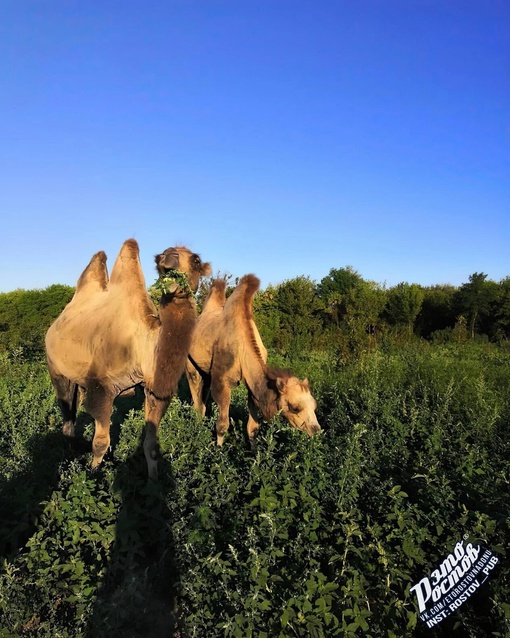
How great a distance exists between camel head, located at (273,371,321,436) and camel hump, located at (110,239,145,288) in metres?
2.17

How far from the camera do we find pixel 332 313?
831 inches

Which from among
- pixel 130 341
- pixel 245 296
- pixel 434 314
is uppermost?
pixel 434 314

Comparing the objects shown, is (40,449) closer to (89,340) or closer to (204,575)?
(89,340)

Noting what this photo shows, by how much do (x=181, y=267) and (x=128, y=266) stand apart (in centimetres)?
113

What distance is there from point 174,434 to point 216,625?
2.98 m

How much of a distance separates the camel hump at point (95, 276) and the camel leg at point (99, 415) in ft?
6.36

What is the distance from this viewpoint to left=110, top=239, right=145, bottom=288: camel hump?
18.6 ft

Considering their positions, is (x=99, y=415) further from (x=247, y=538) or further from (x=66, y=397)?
(x=247, y=538)

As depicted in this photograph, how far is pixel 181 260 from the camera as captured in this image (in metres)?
4.94

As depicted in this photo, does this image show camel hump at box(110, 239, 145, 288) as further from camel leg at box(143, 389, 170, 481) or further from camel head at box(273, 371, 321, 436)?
camel head at box(273, 371, 321, 436)

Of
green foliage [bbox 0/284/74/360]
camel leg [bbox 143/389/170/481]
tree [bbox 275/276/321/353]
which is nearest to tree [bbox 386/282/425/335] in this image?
tree [bbox 275/276/321/353]

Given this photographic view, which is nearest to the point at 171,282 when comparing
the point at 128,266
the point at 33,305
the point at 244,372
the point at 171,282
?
the point at 171,282

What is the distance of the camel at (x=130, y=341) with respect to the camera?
4855 mm

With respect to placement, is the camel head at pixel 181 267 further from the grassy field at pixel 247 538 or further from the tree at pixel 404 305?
the tree at pixel 404 305
